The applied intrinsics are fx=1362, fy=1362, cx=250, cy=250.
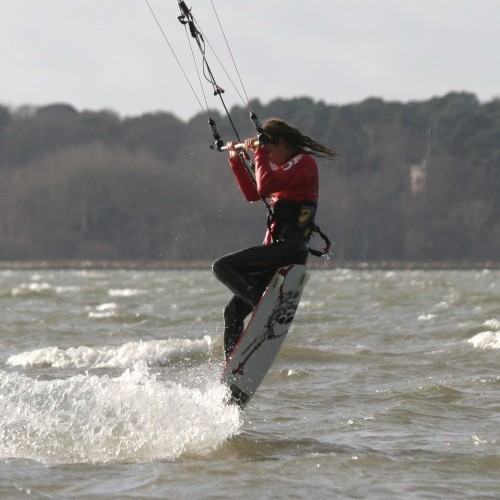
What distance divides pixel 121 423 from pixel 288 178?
85.1 inches

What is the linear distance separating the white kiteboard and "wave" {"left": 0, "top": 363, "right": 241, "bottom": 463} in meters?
0.15

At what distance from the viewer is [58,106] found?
15875 centimetres

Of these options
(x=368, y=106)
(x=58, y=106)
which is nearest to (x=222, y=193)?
(x=368, y=106)

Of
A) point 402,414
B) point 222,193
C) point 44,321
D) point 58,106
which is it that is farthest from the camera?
point 58,106

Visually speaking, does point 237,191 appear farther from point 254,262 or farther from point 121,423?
point 254,262

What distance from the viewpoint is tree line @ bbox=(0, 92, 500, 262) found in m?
127

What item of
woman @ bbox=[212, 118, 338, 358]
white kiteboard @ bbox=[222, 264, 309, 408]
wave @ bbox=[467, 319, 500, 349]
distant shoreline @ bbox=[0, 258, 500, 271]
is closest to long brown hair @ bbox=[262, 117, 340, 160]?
woman @ bbox=[212, 118, 338, 358]

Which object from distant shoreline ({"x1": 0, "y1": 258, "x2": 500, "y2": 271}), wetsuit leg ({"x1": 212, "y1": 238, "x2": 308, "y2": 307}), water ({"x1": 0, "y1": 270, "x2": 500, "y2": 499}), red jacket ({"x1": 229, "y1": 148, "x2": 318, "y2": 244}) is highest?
red jacket ({"x1": 229, "y1": 148, "x2": 318, "y2": 244})

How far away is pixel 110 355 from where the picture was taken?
51.2 ft

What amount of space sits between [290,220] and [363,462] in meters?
1.79

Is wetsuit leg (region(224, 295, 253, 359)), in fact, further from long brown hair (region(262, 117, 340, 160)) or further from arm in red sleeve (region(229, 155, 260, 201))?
long brown hair (region(262, 117, 340, 160))

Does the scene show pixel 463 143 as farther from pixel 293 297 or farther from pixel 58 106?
pixel 293 297

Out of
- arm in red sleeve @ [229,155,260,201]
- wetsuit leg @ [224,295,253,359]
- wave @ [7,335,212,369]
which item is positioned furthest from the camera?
wave @ [7,335,212,369]

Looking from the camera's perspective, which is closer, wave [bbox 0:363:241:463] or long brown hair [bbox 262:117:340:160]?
wave [bbox 0:363:241:463]
